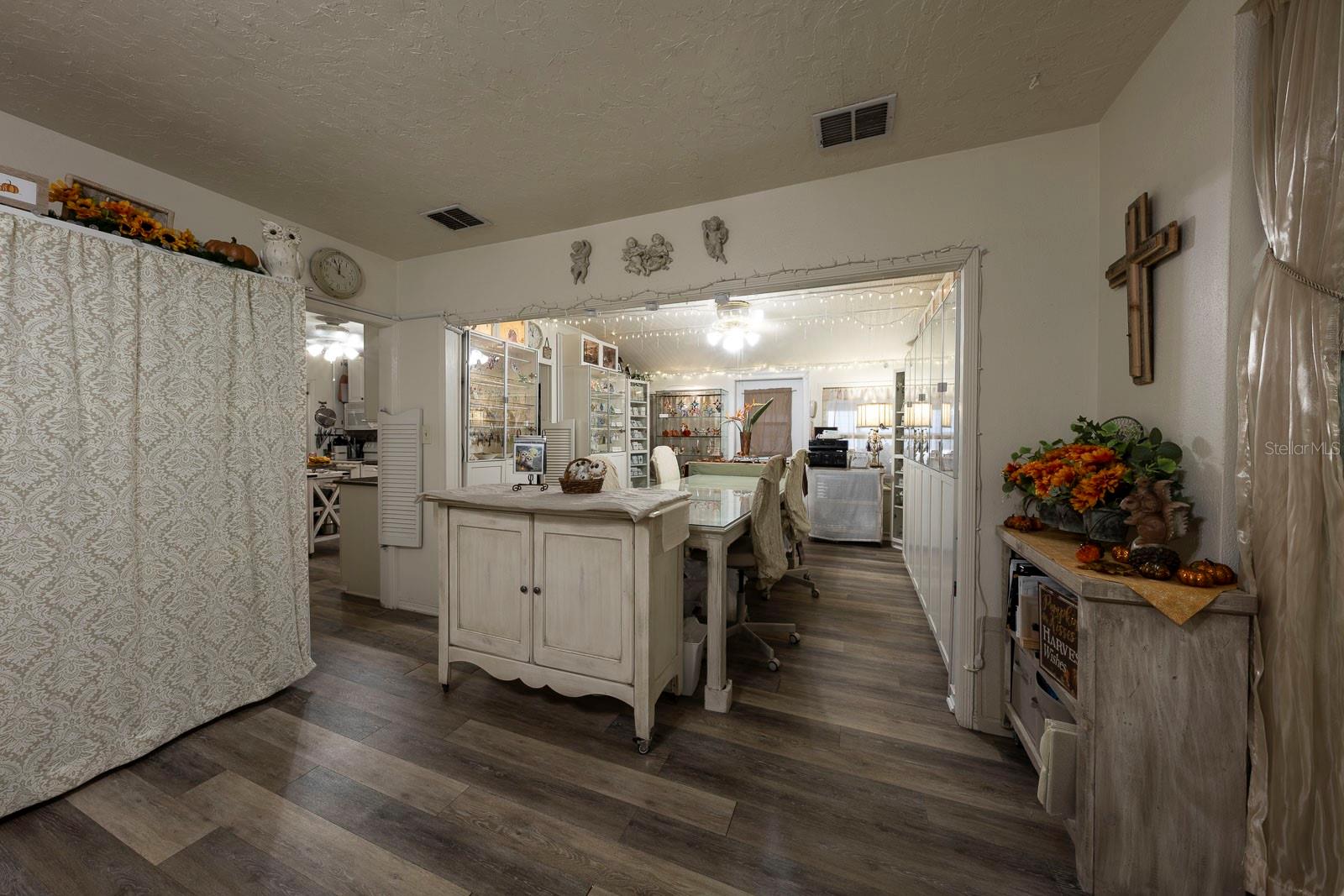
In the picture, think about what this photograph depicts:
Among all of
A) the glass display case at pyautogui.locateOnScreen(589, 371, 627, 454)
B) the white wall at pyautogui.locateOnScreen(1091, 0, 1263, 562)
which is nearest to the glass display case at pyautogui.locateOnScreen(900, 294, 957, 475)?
the white wall at pyautogui.locateOnScreen(1091, 0, 1263, 562)

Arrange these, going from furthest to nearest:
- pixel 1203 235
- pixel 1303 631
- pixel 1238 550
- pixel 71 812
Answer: pixel 71 812 < pixel 1203 235 < pixel 1238 550 < pixel 1303 631

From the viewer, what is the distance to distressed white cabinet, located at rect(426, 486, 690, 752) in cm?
184

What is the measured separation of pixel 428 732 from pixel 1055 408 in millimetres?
2975

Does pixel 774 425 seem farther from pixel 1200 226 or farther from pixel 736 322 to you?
pixel 1200 226

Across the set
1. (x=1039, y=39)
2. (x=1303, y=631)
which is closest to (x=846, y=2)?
(x=1039, y=39)

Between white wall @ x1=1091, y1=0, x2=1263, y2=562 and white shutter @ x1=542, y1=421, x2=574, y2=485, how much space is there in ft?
15.7

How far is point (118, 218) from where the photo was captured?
5.86 feet

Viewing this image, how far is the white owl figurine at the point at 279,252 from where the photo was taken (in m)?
2.30

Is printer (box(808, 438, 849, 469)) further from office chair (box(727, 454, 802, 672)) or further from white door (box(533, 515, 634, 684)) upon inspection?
white door (box(533, 515, 634, 684))

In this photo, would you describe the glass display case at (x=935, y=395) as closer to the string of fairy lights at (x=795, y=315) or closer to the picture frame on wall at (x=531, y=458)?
the string of fairy lights at (x=795, y=315)

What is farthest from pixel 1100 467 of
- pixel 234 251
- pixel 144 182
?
pixel 144 182

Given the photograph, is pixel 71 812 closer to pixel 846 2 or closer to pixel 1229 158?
pixel 846 2

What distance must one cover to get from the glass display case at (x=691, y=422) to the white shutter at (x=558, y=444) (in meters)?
2.01

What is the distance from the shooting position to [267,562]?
2.22m
